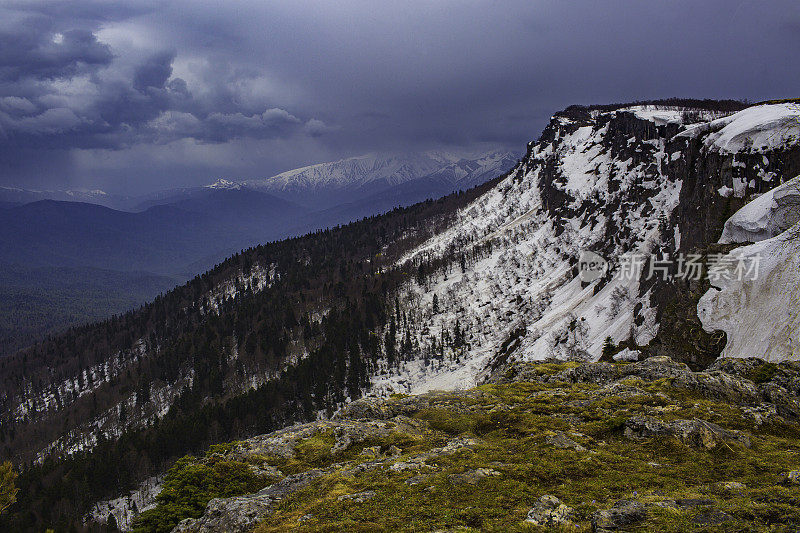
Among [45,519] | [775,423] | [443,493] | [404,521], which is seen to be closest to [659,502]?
[443,493]

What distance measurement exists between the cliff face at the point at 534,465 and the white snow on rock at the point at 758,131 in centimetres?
7631

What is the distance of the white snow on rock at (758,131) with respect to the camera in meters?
88.0

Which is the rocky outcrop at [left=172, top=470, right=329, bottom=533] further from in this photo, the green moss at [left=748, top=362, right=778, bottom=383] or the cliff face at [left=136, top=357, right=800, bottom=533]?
the green moss at [left=748, top=362, right=778, bottom=383]

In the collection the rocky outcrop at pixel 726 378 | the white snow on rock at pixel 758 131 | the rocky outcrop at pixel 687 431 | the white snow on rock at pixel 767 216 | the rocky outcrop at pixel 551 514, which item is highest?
the white snow on rock at pixel 758 131

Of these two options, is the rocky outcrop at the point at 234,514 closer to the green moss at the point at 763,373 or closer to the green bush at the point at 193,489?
the green bush at the point at 193,489

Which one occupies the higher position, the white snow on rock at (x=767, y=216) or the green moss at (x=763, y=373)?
the white snow on rock at (x=767, y=216)

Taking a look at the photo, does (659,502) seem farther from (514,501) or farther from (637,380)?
(637,380)

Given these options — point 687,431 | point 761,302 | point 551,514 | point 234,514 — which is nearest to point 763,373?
point 687,431

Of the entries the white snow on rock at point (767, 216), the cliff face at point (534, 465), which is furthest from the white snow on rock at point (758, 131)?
the cliff face at point (534, 465)

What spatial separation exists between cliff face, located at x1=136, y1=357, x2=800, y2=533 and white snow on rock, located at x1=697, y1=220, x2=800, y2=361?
22098 mm

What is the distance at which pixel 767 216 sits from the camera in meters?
71.2

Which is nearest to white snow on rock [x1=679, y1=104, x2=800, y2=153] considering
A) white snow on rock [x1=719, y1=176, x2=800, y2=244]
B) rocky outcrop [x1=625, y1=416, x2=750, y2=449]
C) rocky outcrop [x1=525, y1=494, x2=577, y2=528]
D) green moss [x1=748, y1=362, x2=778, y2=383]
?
white snow on rock [x1=719, y1=176, x2=800, y2=244]

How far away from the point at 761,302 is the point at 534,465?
6179 cm

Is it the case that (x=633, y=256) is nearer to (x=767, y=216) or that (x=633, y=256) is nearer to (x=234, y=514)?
(x=767, y=216)
